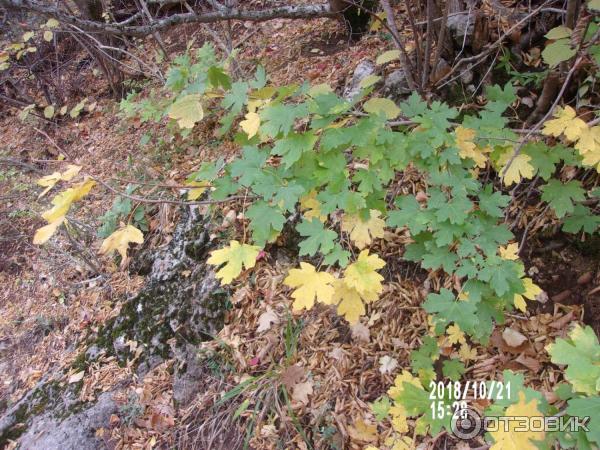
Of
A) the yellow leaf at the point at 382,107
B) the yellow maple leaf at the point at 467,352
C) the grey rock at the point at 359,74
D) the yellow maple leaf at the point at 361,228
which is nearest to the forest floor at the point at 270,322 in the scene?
the yellow maple leaf at the point at 467,352

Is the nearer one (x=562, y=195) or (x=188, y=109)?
(x=188, y=109)

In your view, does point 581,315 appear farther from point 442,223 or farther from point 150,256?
point 150,256

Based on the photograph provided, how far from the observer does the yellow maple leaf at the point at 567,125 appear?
153 centimetres

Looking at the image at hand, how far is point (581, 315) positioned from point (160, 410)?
2393 millimetres

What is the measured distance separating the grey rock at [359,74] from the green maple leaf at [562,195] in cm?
156

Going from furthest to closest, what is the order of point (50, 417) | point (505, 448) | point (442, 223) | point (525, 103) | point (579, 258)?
point (50, 417)
point (525, 103)
point (579, 258)
point (442, 223)
point (505, 448)

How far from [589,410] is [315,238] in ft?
2.99

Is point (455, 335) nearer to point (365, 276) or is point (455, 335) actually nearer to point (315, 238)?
A: point (365, 276)

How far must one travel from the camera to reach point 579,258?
2.05m

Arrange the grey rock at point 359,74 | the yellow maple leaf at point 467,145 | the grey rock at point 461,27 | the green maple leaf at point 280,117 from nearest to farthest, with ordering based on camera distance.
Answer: the green maple leaf at point 280,117
the yellow maple leaf at point 467,145
the grey rock at point 461,27
the grey rock at point 359,74

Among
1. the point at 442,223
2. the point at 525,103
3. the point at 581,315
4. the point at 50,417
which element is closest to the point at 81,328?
the point at 50,417

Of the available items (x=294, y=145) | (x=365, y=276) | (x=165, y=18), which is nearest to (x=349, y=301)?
(x=365, y=276)

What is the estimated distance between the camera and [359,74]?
9.80 ft

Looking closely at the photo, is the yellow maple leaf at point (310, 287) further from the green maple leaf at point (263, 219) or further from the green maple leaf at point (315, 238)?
the green maple leaf at point (263, 219)
